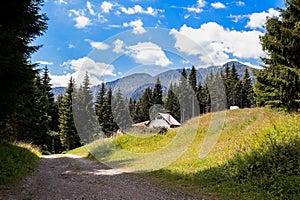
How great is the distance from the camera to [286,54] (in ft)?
48.7

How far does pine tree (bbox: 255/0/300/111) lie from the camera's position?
1404 cm

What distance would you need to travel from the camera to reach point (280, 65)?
14.5 metres

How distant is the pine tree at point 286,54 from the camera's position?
46.1ft

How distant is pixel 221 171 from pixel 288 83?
24.5ft

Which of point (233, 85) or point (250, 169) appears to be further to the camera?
point (233, 85)

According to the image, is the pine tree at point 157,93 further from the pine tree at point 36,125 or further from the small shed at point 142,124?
the pine tree at point 36,125

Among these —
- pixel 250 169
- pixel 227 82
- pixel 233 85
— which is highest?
pixel 227 82

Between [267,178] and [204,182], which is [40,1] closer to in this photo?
[204,182]

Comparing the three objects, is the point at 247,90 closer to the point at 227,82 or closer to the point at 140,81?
the point at 227,82

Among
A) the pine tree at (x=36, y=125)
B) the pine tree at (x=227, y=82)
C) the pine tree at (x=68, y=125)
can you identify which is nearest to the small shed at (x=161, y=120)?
the pine tree at (x=36, y=125)

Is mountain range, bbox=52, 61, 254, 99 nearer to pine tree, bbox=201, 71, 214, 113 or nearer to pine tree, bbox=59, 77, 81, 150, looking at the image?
pine tree, bbox=201, 71, 214, 113

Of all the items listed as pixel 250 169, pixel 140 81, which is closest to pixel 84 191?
pixel 250 169

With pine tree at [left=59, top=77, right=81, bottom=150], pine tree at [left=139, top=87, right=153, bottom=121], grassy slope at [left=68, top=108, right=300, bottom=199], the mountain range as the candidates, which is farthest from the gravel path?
pine tree at [left=59, top=77, right=81, bottom=150]

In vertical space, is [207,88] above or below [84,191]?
above
